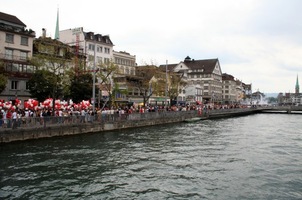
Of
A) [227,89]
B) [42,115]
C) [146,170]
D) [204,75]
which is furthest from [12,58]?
[227,89]

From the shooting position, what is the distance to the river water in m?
14.0

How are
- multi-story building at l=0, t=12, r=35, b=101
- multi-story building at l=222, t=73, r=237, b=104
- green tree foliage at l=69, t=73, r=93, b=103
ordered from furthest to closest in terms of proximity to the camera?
1. multi-story building at l=222, t=73, r=237, b=104
2. green tree foliage at l=69, t=73, r=93, b=103
3. multi-story building at l=0, t=12, r=35, b=101

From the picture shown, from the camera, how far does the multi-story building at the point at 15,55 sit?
49906mm

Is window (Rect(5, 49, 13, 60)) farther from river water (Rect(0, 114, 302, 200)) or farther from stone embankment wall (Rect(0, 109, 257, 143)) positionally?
river water (Rect(0, 114, 302, 200))

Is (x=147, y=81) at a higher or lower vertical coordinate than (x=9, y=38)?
lower

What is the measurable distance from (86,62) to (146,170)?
134 feet

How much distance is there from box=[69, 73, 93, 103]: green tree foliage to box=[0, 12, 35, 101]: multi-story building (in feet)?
24.0

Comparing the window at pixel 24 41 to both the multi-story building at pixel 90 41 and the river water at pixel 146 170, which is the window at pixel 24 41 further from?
the river water at pixel 146 170

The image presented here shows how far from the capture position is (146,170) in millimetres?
17969

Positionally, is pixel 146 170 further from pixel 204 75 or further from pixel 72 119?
pixel 204 75

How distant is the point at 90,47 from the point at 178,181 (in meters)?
64.2

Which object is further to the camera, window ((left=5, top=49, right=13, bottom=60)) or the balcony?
window ((left=5, top=49, right=13, bottom=60))

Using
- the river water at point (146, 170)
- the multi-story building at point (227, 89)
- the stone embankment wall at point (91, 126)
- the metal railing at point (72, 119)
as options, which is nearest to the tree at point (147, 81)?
the stone embankment wall at point (91, 126)

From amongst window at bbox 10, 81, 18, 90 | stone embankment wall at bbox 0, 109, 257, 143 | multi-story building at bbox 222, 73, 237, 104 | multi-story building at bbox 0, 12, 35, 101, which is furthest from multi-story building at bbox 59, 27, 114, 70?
multi-story building at bbox 222, 73, 237, 104
